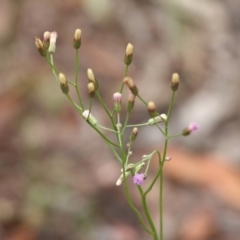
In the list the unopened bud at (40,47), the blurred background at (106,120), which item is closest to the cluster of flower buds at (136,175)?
the unopened bud at (40,47)

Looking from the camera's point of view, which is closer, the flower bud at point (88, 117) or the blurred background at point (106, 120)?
the flower bud at point (88, 117)

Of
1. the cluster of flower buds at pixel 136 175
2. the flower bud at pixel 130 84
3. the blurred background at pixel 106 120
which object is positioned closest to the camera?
the flower bud at pixel 130 84

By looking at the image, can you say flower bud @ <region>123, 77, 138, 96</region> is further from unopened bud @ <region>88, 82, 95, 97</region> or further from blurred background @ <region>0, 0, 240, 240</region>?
blurred background @ <region>0, 0, 240, 240</region>

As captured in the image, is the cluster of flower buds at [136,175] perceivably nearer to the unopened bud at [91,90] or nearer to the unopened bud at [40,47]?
the unopened bud at [91,90]

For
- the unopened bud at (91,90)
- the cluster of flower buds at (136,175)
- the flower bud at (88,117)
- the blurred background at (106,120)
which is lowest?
the cluster of flower buds at (136,175)

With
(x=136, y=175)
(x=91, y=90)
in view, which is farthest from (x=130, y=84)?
(x=136, y=175)

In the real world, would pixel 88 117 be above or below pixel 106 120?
below

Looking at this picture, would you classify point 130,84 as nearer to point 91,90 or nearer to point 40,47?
point 91,90

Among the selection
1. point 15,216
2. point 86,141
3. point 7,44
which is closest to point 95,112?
point 86,141

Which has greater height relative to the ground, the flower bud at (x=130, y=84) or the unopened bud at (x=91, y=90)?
the unopened bud at (x=91, y=90)
